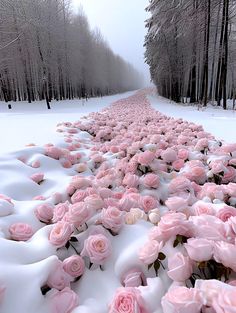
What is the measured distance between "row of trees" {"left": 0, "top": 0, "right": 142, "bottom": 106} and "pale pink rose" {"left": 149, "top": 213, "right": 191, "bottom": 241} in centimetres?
1148

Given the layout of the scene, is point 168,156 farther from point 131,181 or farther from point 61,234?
point 61,234

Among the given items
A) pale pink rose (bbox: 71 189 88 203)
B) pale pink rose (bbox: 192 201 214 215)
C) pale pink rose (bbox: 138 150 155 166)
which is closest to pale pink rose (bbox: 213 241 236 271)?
pale pink rose (bbox: 192 201 214 215)

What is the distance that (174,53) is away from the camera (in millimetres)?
22906

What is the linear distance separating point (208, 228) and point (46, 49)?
77.1ft

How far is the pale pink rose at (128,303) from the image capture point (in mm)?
1068

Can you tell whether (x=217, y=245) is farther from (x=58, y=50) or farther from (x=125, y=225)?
(x=58, y=50)

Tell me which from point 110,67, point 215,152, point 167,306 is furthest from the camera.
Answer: point 110,67

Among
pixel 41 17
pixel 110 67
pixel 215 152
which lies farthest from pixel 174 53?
pixel 110 67

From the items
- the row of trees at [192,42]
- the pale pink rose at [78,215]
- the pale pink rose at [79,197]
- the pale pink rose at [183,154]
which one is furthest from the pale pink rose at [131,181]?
the row of trees at [192,42]

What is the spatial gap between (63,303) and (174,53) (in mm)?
24372

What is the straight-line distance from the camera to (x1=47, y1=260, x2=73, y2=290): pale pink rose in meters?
1.32

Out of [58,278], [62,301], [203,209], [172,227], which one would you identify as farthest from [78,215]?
[203,209]

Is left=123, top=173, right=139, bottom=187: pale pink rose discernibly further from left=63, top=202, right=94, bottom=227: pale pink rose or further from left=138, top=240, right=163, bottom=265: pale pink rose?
left=138, top=240, right=163, bottom=265: pale pink rose

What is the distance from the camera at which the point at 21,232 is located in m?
1.75
